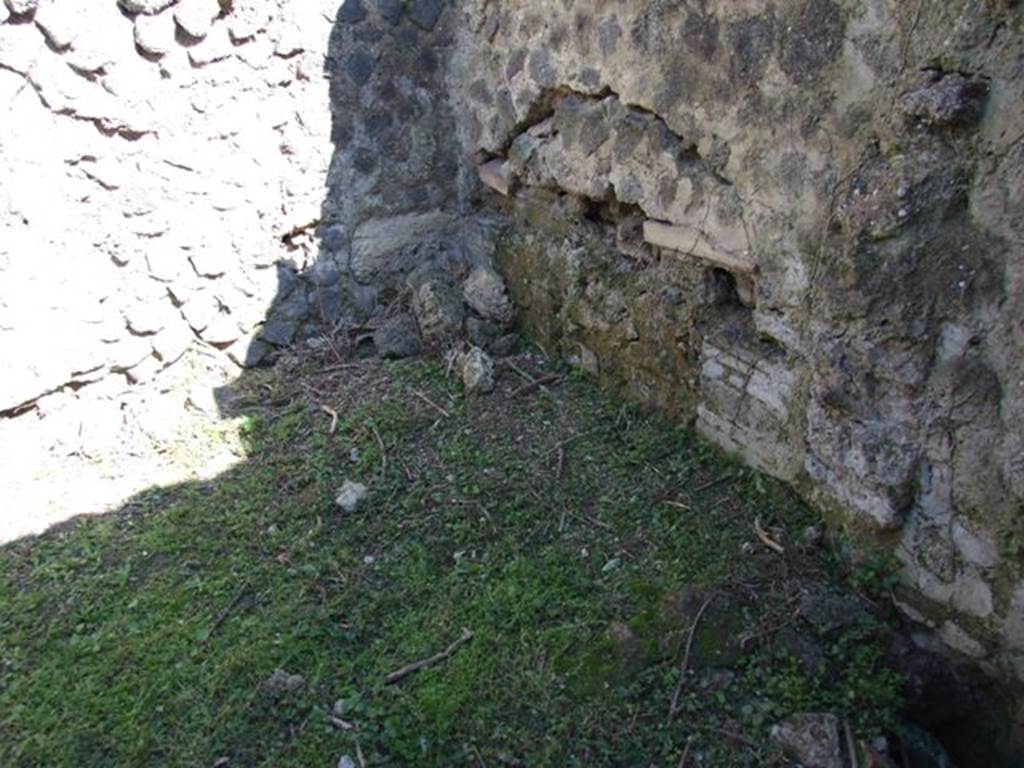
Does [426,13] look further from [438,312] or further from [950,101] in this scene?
[950,101]

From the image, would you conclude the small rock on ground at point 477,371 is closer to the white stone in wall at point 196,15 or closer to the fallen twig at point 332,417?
the fallen twig at point 332,417

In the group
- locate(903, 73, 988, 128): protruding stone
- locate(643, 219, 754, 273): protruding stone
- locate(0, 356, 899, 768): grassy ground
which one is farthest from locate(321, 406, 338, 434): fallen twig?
locate(903, 73, 988, 128): protruding stone

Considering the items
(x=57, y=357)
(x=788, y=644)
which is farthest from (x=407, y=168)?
(x=788, y=644)

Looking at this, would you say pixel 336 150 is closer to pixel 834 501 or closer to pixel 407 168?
pixel 407 168

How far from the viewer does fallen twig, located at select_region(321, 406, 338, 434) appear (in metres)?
3.27

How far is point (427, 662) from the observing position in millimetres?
2330

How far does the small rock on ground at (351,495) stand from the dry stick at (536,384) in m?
0.72

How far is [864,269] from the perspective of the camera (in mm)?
2189

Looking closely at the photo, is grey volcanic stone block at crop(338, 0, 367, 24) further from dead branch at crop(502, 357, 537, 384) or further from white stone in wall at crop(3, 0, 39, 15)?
dead branch at crop(502, 357, 537, 384)

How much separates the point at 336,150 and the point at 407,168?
0.32 meters

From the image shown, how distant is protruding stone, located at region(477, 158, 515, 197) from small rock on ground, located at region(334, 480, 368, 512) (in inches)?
55.6

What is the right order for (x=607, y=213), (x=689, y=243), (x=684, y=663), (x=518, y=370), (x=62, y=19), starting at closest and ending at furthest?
1. (x=684, y=663)
2. (x=689, y=243)
3. (x=62, y=19)
4. (x=607, y=213)
5. (x=518, y=370)

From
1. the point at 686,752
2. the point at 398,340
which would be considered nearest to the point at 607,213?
the point at 398,340

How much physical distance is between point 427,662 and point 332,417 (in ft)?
4.07
